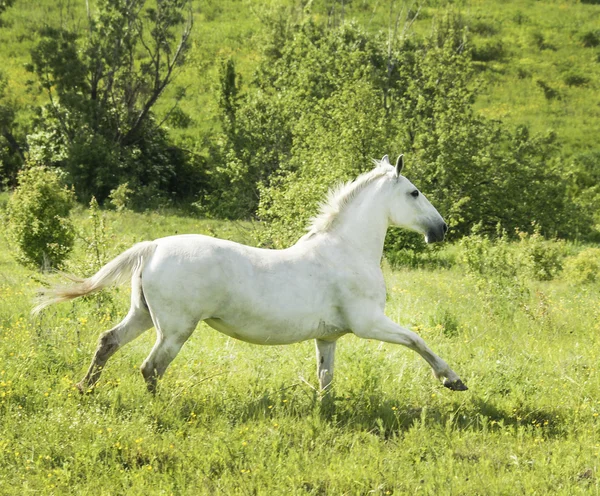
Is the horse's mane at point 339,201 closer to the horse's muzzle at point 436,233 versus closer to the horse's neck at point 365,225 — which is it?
the horse's neck at point 365,225

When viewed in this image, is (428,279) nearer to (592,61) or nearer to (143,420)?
(143,420)

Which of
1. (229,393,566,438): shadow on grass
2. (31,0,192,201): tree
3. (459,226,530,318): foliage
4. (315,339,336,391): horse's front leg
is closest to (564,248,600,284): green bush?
(459,226,530,318): foliage

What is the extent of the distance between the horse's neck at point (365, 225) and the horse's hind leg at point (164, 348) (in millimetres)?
1719

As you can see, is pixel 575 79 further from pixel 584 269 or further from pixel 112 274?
pixel 112 274

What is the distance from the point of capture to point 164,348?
5785mm

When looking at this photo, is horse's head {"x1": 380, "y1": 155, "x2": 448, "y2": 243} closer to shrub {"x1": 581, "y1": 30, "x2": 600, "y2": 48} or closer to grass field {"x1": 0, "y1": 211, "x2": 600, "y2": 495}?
grass field {"x1": 0, "y1": 211, "x2": 600, "y2": 495}

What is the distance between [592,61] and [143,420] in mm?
43406

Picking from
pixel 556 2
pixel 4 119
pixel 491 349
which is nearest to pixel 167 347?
pixel 491 349

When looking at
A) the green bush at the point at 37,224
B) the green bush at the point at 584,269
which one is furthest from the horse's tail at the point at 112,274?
the green bush at the point at 584,269

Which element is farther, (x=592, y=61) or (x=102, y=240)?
(x=592, y=61)

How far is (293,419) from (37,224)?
952 centimetres

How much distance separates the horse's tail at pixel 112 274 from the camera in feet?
19.4

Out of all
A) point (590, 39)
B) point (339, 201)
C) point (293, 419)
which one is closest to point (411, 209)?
point (339, 201)

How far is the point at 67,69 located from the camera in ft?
87.2
